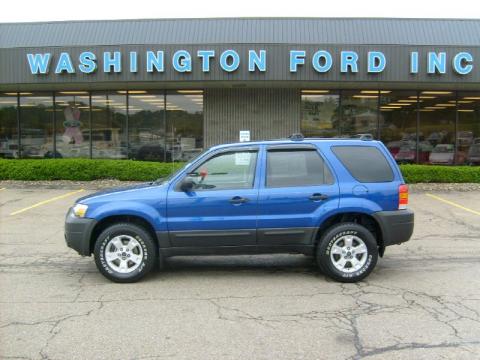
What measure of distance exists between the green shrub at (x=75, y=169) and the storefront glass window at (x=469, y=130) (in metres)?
10.5

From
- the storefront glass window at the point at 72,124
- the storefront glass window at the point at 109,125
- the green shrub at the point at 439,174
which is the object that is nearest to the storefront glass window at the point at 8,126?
the storefront glass window at the point at 72,124

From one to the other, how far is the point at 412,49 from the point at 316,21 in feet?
13.3

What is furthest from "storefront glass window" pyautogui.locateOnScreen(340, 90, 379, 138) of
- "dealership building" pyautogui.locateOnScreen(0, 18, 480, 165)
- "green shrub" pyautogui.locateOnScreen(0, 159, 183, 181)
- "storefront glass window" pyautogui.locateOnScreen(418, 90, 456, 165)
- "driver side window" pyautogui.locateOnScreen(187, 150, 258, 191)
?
"driver side window" pyautogui.locateOnScreen(187, 150, 258, 191)

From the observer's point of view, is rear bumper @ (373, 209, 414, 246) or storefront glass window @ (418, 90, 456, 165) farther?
storefront glass window @ (418, 90, 456, 165)

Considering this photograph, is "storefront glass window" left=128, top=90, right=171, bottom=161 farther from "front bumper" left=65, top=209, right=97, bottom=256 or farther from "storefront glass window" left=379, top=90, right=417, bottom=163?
"front bumper" left=65, top=209, right=97, bottom=256

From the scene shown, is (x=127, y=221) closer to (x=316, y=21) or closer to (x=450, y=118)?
(x=316, y=21)

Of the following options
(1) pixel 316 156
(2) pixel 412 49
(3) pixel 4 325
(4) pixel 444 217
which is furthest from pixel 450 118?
(3) pixel 4 325

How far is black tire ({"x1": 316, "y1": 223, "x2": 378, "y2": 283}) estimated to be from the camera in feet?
20.1

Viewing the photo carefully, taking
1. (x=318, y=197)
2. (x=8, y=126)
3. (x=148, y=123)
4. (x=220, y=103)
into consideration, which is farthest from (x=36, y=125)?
(x=318, y=197)

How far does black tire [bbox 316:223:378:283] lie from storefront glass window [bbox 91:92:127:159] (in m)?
13.7

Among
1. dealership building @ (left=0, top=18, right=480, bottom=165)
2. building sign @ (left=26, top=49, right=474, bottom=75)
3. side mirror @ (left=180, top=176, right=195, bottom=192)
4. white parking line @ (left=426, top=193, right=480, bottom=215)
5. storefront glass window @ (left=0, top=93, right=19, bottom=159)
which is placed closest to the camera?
side mirror @ (left=180, top=176, right=195, bottom=192)

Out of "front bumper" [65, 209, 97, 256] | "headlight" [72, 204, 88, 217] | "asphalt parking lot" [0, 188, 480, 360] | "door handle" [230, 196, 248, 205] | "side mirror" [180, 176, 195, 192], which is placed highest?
"side mirror" [180, 176, 195, 192]

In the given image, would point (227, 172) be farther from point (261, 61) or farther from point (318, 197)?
point (261, 61)

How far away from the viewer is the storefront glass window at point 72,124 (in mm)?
18906
